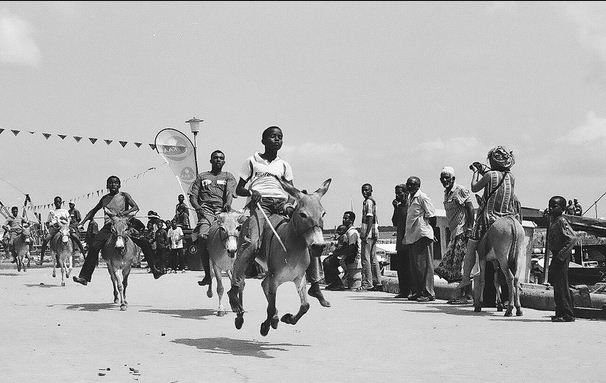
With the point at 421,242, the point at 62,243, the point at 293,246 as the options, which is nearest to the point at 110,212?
the point at 421,242

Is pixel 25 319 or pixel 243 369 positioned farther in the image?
pixel 25 319

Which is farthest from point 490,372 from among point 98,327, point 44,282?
point 44,282

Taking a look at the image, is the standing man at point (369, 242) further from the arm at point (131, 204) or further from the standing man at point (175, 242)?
the standing man at point (175, 242)

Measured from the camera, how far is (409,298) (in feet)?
53.7

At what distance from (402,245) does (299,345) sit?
313 inches

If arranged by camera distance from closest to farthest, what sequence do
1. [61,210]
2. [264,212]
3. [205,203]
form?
[264,212] < [205,203] < [61,210]

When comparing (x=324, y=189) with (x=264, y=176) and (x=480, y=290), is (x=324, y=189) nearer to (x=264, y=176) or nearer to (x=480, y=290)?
(x=264, y=176)

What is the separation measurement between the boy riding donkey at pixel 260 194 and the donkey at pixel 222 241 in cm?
190

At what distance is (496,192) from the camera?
13.1 metres

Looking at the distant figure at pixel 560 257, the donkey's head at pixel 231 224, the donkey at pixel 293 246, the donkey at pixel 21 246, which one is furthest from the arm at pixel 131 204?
the donkey at pixel 21 246

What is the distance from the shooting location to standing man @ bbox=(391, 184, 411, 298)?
1716 centimetres

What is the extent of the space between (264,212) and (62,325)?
3388 millimetres

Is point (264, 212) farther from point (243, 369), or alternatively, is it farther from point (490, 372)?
point (490, 372)

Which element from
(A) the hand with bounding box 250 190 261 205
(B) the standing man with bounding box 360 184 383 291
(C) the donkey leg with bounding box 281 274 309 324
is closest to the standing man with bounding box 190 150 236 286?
(A) the hand with bounding box 250 190 261 205
